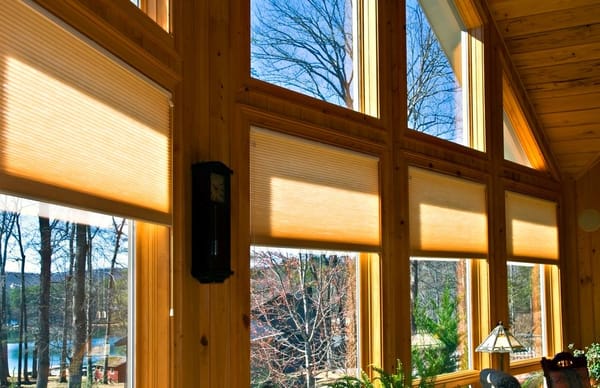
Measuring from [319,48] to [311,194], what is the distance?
0.90m

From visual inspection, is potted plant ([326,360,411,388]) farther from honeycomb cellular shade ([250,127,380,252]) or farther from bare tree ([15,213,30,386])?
bare tree ([15,213,30,386])

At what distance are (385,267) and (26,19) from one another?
3.01m

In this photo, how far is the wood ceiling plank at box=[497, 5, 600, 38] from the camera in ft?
19.1

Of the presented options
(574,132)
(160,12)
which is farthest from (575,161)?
(160,12)

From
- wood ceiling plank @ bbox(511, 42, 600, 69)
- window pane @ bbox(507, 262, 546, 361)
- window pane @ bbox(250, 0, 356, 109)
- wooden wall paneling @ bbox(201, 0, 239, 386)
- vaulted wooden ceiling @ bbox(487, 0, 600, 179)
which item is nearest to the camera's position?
wooden wall paneling @ bbox(201, 0, 239, 386)

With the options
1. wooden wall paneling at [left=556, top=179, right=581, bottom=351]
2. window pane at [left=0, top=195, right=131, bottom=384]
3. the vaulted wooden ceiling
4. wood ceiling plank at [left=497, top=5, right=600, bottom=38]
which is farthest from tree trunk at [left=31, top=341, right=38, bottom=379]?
wooden wall paneling at [left=556, top=179, right=581, bottom=351]

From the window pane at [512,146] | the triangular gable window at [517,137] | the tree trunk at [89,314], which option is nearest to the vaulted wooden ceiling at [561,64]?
the triangular gable window at [517,137]

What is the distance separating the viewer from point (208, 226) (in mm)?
3168

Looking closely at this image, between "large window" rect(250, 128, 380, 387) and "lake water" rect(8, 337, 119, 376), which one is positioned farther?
"large window" rect(250, 128, 380, 387)

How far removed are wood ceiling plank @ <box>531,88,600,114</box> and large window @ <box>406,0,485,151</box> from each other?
0.98 metres

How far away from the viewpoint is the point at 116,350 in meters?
2.72

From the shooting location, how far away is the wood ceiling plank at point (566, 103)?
20.9ft

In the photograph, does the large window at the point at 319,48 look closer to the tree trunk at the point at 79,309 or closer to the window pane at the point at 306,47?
the window pane at the point at 306,47

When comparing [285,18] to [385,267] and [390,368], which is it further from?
[390,368]
